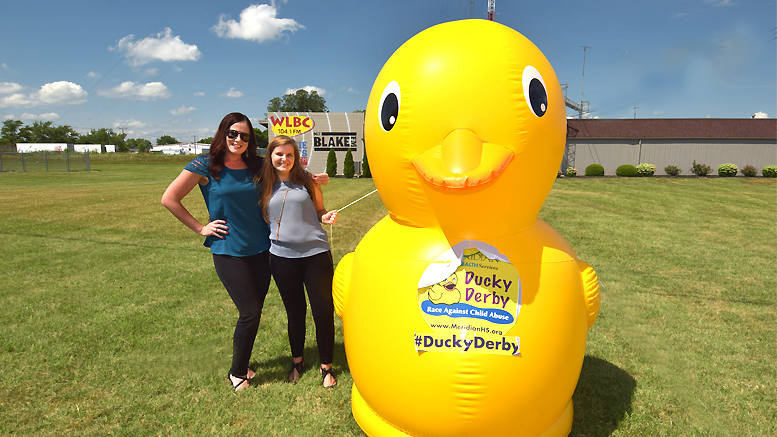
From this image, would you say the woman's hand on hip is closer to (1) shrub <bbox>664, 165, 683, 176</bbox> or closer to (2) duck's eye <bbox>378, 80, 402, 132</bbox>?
(2) duck's eye <bbox>378, 80, 402, 132</bbox>

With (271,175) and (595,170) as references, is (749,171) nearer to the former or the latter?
(595,170)

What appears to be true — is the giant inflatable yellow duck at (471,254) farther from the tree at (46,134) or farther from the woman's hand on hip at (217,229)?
the tree at (46,134)

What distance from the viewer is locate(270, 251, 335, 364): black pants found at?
333cm

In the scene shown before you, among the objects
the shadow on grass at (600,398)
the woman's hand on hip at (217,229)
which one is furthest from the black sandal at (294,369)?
the shadow on grass at (600,398)

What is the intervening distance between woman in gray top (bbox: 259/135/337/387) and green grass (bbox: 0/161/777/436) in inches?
35.5

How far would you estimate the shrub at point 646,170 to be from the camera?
92.7ft

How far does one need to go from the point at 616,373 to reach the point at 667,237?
8035 millimetres

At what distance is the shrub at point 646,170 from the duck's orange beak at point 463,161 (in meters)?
31.1

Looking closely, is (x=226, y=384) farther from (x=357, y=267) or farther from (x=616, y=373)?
(x=616, y=373)

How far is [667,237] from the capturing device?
10406mm

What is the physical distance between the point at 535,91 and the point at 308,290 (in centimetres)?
224

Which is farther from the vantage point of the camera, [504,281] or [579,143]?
[579,143]

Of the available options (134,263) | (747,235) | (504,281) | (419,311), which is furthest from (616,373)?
(747,235)

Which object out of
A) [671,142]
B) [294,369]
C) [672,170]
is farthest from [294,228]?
[671,142]
